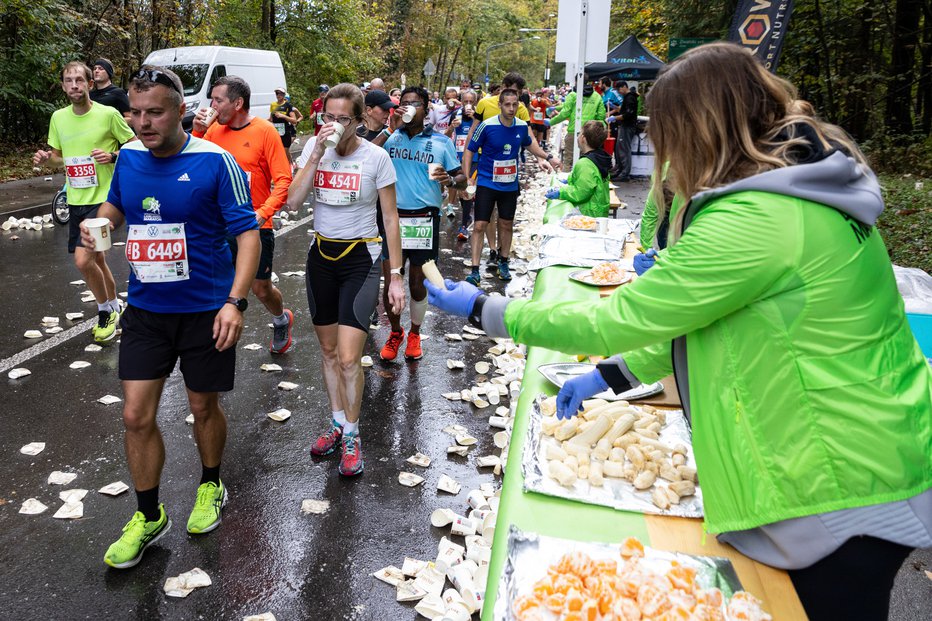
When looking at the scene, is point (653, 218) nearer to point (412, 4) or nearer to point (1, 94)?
point (1, 94)

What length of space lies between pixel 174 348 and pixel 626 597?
2.56 metres

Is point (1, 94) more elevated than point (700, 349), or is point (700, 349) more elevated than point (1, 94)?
point (1, 94)

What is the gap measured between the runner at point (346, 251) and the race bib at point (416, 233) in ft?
5.46

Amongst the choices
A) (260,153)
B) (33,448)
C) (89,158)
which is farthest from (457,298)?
(89,158)

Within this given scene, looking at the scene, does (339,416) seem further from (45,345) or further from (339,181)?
(45,345)

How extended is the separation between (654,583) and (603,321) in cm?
68

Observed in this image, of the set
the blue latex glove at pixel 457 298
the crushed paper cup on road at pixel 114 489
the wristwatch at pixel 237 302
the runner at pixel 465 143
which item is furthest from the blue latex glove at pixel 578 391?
the runner at pixel 465 143

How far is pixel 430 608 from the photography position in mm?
3100

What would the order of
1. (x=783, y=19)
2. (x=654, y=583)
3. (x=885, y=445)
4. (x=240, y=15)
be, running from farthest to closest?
(x=240, y=15), (x=783, y=19), (x=654, y=583), (x=885, y=445)

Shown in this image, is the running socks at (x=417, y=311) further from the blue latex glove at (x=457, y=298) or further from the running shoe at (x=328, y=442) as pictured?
the blue latex glove at (x=457, y=298)

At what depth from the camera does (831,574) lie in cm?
181

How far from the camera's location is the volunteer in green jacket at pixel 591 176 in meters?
7.60

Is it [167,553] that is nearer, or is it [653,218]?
[167,553]

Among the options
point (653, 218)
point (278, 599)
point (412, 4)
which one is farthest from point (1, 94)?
point (412, 4)
